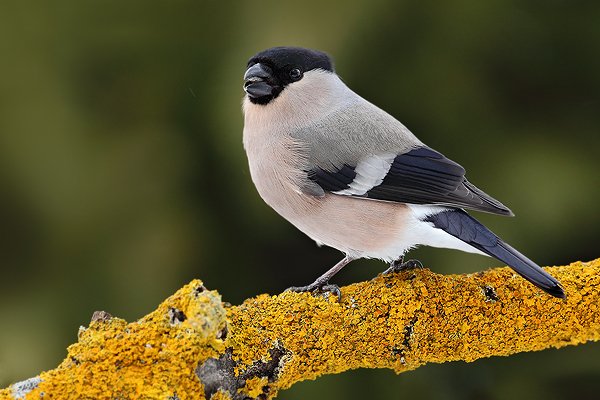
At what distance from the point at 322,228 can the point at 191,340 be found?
68 centimetres

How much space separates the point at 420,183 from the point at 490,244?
0.85 ft

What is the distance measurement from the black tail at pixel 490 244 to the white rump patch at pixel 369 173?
177 millimetres

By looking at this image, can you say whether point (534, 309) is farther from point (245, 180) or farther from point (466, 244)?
point (245, 180)

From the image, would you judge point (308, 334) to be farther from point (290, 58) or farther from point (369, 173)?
point (290, 58)

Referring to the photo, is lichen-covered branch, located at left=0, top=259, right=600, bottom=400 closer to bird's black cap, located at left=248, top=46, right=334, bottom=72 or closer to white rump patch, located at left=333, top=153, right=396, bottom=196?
white rump patch, located at left=333, top=153, right=396, bottom=196

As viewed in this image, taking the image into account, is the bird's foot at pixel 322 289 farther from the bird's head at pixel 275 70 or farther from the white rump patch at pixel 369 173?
the bird's head at pixel 275 70

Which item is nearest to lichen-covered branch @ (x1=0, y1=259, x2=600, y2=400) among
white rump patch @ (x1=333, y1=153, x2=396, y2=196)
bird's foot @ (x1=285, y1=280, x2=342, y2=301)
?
bird's foot @ (x1=285, y1=280, x2=342, y2=301)

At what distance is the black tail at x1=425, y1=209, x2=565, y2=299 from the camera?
185 centimetres

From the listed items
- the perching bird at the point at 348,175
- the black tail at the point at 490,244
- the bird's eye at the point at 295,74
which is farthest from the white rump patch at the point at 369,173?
the bird's eye at the point at 295,74

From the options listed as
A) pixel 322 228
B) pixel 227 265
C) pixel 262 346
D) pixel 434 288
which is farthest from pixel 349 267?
pixel 262 346

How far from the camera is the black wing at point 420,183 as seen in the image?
2.11m

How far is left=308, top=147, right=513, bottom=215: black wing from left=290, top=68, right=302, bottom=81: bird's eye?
0.32 m

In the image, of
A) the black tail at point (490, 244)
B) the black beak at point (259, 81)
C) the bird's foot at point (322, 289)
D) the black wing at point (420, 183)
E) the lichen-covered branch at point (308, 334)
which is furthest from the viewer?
the black beak at point (259, 81)

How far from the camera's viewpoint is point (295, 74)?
2.36 metres
